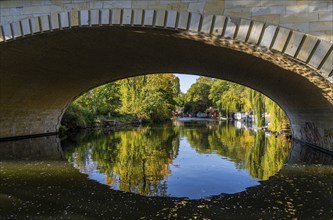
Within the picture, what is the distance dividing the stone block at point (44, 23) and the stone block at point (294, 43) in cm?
613

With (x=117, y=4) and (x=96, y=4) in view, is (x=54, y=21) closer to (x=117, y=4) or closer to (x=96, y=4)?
(x=96, y=4)

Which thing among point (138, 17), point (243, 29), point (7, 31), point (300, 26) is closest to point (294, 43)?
point (300, 26)

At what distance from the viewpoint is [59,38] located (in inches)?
436

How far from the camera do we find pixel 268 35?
771cm

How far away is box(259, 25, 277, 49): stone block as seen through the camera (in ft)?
25.2

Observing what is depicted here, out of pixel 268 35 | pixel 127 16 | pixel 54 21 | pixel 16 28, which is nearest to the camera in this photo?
pixel 268 35

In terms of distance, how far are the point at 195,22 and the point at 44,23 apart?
418cm

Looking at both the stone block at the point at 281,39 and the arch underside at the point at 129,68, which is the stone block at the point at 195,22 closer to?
the arch underside at the point at 129,68

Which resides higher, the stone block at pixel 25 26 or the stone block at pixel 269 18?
the stone block at pixel 25 26

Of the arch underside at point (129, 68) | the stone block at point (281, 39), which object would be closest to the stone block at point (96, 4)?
the arch underside at point (129, 68)

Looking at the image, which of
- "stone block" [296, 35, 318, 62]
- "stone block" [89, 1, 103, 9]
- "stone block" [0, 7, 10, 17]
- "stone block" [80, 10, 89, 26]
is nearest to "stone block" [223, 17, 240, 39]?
"stone block" [296, 35, 318, 62]

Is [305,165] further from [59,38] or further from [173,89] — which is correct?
[173,89]

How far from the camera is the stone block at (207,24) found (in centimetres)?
805

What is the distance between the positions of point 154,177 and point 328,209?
4.90 m
